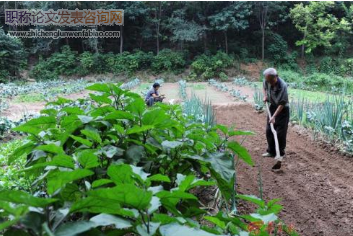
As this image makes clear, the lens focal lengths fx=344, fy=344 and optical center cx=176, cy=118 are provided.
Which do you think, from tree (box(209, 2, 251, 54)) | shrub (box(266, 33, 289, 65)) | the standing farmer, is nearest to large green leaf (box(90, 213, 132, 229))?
the standing farmer

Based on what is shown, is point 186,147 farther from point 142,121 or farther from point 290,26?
point 290,26

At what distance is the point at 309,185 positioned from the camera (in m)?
4.02

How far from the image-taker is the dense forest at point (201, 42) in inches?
936

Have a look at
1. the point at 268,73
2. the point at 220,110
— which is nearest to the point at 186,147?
the point at 268,73

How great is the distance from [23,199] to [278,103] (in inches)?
171

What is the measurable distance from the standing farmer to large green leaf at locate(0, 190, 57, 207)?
164 inches

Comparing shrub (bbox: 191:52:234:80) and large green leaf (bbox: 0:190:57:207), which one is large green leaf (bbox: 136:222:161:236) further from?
shrub (bbox: 191:52:234:80)

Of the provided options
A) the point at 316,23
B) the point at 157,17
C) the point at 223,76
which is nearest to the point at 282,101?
the point at 223,76

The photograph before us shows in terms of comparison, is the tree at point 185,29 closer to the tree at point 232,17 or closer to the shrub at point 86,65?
the tree at point 232,17

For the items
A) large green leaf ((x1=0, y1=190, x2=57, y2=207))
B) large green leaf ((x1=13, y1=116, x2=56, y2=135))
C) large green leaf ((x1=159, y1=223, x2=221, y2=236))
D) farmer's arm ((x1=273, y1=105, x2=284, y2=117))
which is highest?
large green leaf ((x1=0, y1=190, x2=57, y2=207))

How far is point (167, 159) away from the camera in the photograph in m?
1.30

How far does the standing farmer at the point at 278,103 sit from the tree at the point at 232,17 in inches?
796

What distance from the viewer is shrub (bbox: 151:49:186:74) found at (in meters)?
23.9

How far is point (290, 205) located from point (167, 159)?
263cm
